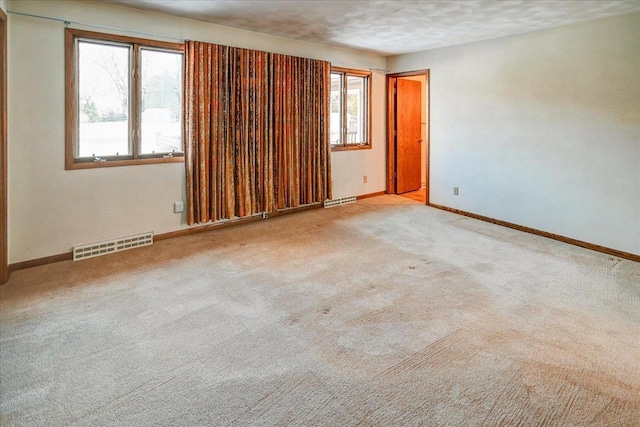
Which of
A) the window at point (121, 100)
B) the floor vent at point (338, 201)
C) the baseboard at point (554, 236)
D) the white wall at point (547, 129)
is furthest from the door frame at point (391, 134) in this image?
the window at point (121, 100)

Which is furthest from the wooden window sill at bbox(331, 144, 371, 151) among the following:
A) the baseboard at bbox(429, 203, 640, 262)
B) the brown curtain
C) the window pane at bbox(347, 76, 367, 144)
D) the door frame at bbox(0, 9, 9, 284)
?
the door frame at bbox(0, 9, 9, 284)

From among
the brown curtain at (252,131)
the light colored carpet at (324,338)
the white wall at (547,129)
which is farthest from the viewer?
the brown curtain at (252,131)

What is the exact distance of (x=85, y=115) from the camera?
12.8 ft

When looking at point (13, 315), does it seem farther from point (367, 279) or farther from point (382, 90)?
point (382, 90)

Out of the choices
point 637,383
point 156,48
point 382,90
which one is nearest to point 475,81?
point 382,90

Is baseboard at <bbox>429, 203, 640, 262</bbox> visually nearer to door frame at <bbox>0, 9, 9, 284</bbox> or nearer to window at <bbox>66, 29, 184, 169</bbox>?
window at <bbox>66, 29, 184, 169</bbox>

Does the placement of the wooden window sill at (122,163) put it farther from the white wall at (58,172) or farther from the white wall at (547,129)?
the white wall at (547,129)

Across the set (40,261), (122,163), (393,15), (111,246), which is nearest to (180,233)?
(111,246)

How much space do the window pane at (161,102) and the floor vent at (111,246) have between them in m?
0.93

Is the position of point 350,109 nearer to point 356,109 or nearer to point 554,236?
point 356,109

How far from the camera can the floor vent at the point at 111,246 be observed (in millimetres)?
3863

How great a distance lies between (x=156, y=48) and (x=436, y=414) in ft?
13.9

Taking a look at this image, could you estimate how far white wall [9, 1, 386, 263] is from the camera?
11.4 ft

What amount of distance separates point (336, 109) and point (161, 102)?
9.20 ft
